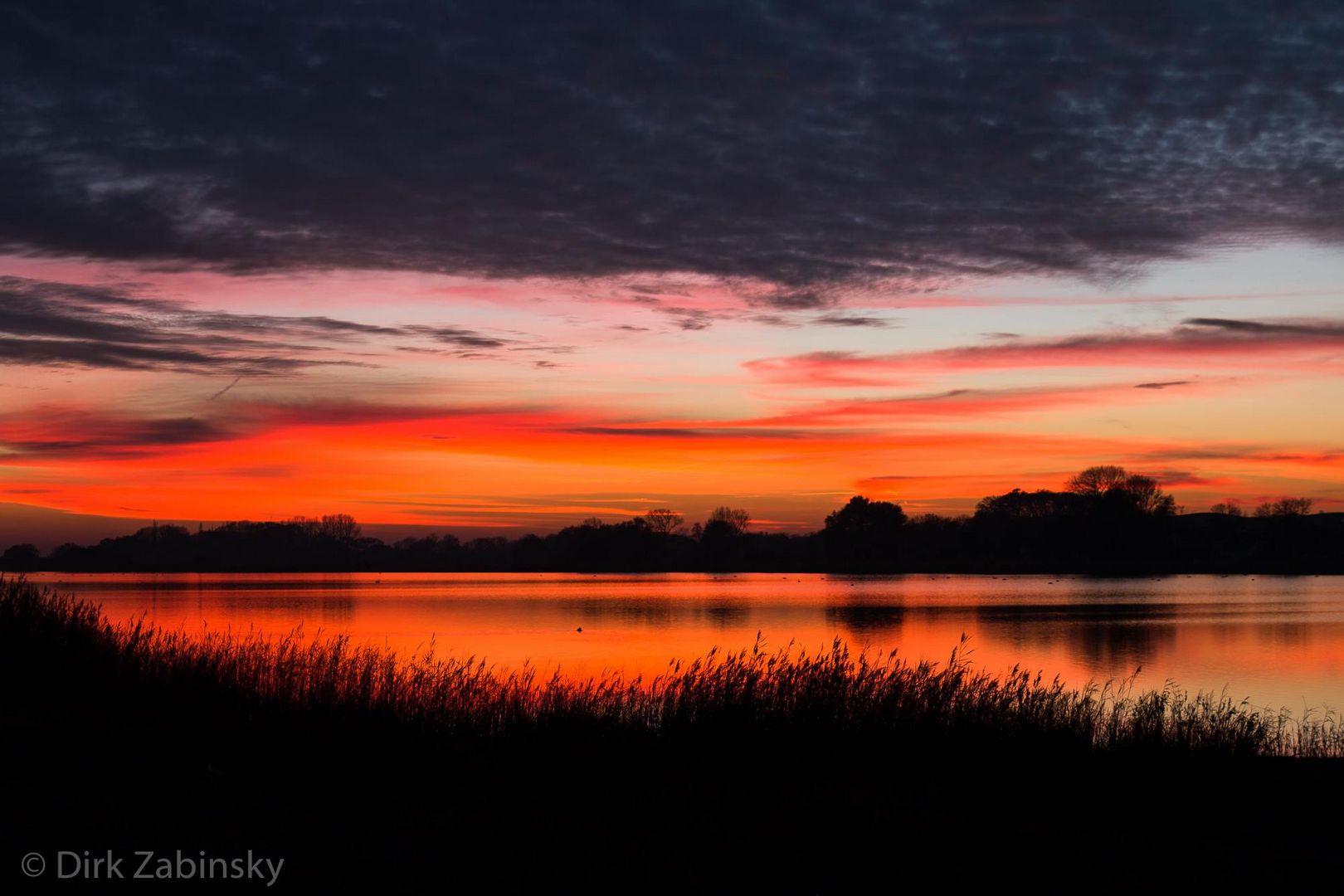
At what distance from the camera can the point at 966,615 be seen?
61.7 metres

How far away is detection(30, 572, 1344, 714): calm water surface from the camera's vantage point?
35219 millimetres

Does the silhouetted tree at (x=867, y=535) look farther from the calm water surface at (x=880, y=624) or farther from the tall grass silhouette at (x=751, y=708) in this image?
the tall grass silhouette at (x=751, y=708)

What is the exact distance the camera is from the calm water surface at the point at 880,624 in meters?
35.2

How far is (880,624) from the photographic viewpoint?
5600 cm

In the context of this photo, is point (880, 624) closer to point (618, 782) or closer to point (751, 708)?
point (751, 708)

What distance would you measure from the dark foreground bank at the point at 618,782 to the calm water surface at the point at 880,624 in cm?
1349

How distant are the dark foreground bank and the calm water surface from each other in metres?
13.5

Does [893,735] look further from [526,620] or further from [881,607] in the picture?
[881,607]

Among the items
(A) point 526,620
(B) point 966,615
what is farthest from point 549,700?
(B) point 966,615

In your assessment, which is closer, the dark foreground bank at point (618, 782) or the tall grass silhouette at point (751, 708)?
the dark foreground bank at point (618, 782)

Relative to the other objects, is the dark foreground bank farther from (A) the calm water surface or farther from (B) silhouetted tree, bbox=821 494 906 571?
(B) silhouetted tree, bbox=821 494 906 571

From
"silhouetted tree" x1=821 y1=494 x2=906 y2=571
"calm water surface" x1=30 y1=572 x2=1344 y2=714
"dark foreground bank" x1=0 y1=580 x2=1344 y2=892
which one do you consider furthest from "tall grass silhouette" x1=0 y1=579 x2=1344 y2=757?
"silhouetted tree" x1=821 y1=494 x2=906 y2=571

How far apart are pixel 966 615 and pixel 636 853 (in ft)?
181

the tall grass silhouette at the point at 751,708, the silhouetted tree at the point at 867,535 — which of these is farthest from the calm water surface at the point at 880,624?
the silhouetted tree at the point at 867,535
